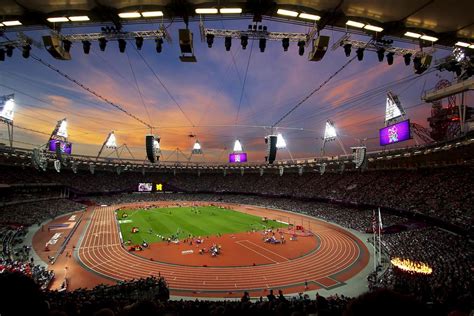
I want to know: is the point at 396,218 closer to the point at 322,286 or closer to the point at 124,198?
the point at 322,286

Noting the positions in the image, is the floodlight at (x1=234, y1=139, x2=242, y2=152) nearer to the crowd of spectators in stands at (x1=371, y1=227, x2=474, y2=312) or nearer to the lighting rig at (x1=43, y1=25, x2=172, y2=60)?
the crowd of spectators in stands at (x1=371, y1=227, x2=474, y2=312)

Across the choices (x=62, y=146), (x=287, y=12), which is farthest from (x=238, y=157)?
(x=287, y=12)

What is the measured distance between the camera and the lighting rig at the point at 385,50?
1083cm

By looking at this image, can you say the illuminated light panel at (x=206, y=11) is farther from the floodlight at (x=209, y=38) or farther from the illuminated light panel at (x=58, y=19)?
the illuminated light panel at (x=58, y=19)

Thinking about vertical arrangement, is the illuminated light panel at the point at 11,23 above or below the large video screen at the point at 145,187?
above

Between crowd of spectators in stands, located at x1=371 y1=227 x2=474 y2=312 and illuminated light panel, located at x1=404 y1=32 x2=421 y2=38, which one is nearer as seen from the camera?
illuminated light panel, located at x1=404 y1=32 x2=421 y2=38

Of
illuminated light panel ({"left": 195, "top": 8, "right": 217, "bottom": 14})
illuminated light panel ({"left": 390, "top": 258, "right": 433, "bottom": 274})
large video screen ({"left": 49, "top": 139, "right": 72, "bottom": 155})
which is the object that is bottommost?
illuminated light panel ({"left": 390, "top": 258, "right": 433, "bottom": 274})

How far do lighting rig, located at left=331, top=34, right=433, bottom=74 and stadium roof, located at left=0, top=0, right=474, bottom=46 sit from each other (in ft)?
6.89

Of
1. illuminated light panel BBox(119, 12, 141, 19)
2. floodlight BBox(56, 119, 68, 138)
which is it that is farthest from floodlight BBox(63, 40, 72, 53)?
floodlight BBox(56, 119, 68, 138)

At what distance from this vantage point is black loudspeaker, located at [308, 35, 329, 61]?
9.20 metres

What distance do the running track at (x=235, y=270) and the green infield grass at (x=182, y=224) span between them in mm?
6178

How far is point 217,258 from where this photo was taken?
2945cm

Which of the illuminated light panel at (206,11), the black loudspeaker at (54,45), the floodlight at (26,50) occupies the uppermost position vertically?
the illuminated light panel at (206,11)

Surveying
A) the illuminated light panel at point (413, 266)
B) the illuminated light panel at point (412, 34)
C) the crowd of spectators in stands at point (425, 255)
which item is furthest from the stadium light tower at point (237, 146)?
the illuminated light panel at point (412, 34)
